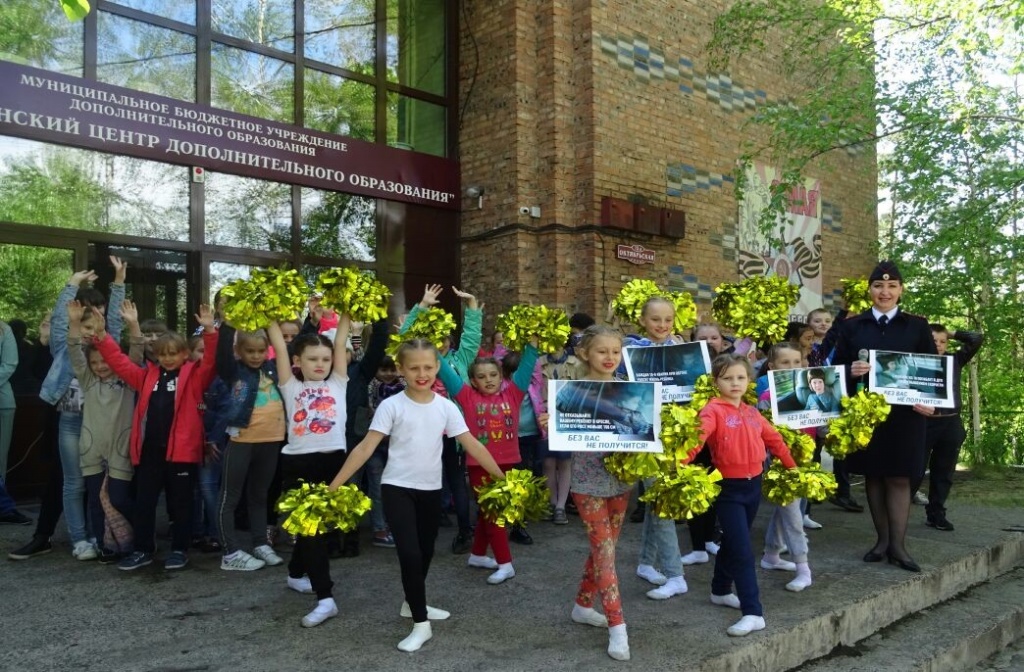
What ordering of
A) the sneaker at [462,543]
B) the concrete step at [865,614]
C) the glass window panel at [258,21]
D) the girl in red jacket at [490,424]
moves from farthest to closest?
1. the glass window panel at [258,21]
2. the sneaker at [462,543]
3. the girl in red jacket at [490,424]
4. the concrete step at [865,614]

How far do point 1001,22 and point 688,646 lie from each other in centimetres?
732

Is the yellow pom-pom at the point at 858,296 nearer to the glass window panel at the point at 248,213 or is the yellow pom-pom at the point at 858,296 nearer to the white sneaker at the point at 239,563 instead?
the white sneaker at the point at 239,563

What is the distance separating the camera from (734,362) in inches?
176

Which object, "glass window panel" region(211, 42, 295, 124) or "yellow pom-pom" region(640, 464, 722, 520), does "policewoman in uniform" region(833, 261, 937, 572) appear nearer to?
"yellow pom-pom" region(640, 464, 722, 520)

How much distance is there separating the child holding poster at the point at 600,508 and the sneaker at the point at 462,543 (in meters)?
1.75

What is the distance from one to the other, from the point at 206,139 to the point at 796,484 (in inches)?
273

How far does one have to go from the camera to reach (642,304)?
526 centimetres

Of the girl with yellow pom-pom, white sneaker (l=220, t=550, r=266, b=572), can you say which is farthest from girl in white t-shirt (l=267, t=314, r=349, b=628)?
the girl with yellow pom-pom

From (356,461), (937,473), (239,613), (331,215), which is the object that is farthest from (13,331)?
(937,473)

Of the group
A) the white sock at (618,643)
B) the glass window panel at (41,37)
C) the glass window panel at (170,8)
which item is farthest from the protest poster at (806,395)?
the glass window panel at (170,8)

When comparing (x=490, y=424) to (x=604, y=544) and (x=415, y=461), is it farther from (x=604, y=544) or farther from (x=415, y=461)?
(x=604, y=544)

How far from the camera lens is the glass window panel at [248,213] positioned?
8.80m

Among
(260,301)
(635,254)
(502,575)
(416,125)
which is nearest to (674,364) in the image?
(502,575)

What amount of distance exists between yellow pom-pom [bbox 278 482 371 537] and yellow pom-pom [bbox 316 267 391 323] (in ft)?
3.48
